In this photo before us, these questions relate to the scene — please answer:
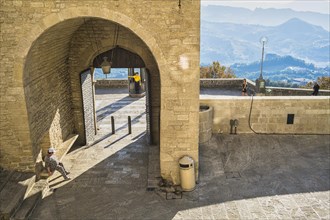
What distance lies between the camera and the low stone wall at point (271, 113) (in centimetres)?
1041

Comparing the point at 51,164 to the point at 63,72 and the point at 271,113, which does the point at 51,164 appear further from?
the point at 271,113

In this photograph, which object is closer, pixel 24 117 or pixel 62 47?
pixel 24 117

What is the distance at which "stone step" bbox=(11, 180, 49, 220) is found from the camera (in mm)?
6788

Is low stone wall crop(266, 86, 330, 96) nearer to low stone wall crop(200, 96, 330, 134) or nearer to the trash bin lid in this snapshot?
low stone wall crop(200, 96, 330, 134)

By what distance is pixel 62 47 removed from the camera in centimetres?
908

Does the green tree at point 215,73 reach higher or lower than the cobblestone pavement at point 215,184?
higher

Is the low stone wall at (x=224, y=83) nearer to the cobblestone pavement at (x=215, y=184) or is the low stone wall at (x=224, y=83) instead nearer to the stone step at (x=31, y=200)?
the cobblestone pavement at (x=215, y=184)

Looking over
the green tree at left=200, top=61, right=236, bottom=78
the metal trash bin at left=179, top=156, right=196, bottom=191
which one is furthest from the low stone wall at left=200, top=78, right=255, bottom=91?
the green tree at left=200, top=61, right=236, bottom=78

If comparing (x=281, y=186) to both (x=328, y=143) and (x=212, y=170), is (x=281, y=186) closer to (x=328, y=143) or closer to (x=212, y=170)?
(x=212, y=170)

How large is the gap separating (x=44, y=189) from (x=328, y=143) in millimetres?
8945

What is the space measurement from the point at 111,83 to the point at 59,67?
905 cm

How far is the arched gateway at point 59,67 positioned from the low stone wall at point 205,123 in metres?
2.13

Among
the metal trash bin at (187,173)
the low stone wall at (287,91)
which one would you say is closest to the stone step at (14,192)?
the metal trash bin at (187,173)

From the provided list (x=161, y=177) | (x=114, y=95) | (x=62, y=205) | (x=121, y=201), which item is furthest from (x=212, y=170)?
(x=114, y=95)
